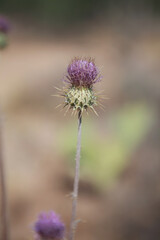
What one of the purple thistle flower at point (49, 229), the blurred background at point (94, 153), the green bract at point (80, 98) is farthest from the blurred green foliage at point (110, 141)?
the green bract at point (80, 98)

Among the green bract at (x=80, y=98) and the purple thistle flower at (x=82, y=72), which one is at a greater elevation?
the purple thistle flower at (x=82, y=72)

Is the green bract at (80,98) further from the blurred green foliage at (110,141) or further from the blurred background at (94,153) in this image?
the blurred green foliage at (110,141)

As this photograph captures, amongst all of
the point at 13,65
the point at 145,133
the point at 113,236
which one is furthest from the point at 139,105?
the point at 13,65

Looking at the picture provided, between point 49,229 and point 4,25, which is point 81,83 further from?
point 4,25

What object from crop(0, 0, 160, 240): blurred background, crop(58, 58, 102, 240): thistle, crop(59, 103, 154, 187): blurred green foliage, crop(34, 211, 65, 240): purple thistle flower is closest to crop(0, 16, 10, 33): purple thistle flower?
crop(0, 0, 160, 240): blurred background

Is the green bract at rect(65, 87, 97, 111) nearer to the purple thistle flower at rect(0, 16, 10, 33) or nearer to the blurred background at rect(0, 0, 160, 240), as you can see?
the blurred background at rect(0, 0, 160, 240)

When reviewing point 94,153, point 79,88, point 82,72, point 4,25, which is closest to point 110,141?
point 94,153
